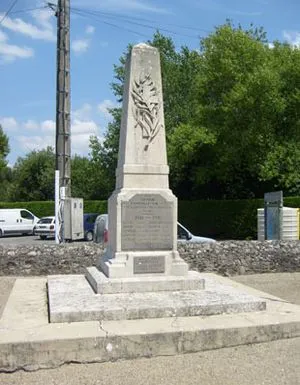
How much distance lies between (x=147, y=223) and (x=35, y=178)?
53.1m

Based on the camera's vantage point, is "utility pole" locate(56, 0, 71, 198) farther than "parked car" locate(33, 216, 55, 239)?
No

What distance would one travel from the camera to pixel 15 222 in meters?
35.8

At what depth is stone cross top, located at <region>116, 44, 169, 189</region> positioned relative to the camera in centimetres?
822

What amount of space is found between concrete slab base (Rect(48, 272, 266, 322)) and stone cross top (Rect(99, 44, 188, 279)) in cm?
44

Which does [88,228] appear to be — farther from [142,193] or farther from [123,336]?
[123,336]

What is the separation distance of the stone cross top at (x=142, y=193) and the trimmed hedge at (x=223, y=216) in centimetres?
1854

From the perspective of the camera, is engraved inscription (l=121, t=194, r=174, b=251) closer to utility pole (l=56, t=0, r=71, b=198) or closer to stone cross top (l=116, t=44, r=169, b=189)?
stone cross top (l=116, t=44, r=169, b=189)

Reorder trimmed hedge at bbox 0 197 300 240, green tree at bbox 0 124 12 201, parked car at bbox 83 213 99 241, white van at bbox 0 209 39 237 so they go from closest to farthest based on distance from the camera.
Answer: trimmed hedge at bbox 0 197 300 240 → parked car at bbox 83 213 99 241 → white van at bbox 0 209 39 237 → green tree at bbox 0 124 12 201

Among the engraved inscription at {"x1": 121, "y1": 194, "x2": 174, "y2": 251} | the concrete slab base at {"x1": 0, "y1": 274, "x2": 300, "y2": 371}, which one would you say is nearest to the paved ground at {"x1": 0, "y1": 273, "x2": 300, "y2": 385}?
the concrete slab base at {"x1": 0, "y1": 274, "x2": 300, "y2": 371}

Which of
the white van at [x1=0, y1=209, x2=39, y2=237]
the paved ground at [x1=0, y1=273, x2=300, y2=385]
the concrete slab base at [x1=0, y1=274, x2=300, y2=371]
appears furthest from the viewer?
the white van at [x1=0, y1=209, x2=39, y2=237]

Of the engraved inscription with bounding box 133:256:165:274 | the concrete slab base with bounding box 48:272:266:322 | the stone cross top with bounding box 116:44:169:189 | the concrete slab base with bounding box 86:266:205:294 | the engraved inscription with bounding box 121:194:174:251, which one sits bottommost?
the concrete slab base with bounding box 48:272:266:322

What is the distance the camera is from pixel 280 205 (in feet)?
54.6

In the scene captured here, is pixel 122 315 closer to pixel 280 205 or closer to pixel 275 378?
pixel 275 378

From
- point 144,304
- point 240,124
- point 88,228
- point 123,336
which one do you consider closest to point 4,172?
point 88,228
